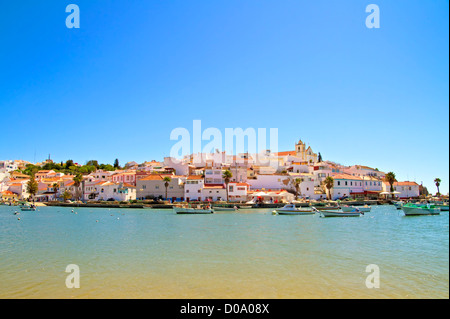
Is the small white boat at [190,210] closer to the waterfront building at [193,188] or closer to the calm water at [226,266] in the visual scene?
the waterfront building at [193,188]

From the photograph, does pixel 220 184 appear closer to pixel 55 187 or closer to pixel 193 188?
pixel 193 188

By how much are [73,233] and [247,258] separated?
16.0 m

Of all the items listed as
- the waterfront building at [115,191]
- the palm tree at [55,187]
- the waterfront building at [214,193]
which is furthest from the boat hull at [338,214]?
the palm tree at [55,187]

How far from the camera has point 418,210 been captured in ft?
132

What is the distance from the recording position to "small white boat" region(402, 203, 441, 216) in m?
39.7

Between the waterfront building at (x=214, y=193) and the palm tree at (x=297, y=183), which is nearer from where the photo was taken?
the waterfront building at (x=214, y=193)

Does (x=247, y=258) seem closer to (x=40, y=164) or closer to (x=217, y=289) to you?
(x=217, y=289)

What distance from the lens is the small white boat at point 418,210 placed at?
130ft

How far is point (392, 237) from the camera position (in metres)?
21.0

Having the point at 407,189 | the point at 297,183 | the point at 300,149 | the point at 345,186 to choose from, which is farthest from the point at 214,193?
the point at 407,189
